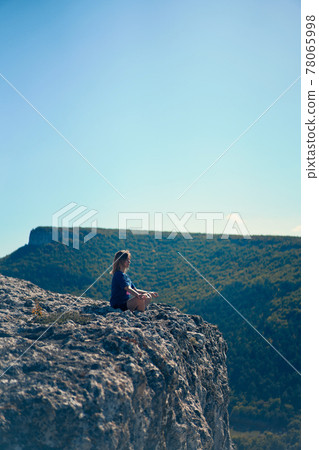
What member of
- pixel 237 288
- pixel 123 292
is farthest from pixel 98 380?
pixel 237 288

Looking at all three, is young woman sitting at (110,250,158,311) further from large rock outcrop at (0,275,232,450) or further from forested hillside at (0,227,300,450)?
forested hillside at (0,227,300,450)

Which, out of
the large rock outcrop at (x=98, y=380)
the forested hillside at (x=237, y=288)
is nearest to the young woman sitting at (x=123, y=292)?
the large rock outcrop at (x=98, y=380)

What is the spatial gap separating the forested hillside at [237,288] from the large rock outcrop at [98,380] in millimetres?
24568

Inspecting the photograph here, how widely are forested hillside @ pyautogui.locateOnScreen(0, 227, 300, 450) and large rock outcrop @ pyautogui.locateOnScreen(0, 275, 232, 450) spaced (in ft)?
80.6

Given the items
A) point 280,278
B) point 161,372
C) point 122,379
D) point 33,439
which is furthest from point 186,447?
point 280,278

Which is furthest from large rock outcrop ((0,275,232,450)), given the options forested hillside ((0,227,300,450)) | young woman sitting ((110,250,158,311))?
forested hillside ((0,227,300,450))

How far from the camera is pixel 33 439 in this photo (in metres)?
4.78

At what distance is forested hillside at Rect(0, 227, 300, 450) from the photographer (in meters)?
31.6

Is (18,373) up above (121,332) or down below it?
below

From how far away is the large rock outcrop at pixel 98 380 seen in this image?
486 centimetres

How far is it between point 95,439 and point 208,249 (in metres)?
39.7

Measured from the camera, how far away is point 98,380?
5.22 m

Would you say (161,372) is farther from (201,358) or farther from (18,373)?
(201,358)

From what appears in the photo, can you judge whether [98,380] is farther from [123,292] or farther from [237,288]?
[237,288]
